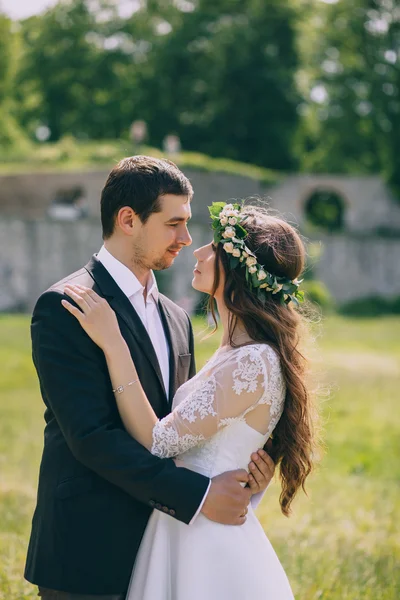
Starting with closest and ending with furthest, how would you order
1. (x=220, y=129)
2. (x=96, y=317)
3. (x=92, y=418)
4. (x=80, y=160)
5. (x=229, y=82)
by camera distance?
(x=92, y=418), (x=96, y=317), (x=80, y=160), (x=229, y=82), (x=220, y=129)

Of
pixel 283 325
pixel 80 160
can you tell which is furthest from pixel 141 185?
pixel 80 160

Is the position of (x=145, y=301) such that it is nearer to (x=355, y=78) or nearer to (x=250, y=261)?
(x=250, y=261)

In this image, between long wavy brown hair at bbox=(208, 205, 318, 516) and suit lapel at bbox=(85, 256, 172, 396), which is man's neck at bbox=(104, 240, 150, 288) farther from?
long wavy brown hair at bbox=(208, 205, 318, 516)

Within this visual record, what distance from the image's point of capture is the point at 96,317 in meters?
3.54

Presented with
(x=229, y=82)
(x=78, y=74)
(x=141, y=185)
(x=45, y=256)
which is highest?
(x=141, y=185)

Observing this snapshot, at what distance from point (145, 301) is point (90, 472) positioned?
77 centimetres

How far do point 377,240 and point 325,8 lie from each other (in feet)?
47.8

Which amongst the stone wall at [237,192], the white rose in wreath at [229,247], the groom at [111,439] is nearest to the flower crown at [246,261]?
the white rose in wreath at [229,247]

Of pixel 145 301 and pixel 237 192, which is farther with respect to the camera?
pixel 237 192

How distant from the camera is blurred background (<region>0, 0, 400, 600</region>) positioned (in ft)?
→ 98.8

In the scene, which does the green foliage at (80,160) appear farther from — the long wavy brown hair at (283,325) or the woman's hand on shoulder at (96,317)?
the woman's hand on shoulder at (96,317)

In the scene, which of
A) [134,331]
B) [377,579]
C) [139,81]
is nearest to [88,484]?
[134,331]

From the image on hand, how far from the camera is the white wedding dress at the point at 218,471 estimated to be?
3.61 m

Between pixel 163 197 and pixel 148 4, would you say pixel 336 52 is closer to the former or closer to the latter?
pixel 148 4
